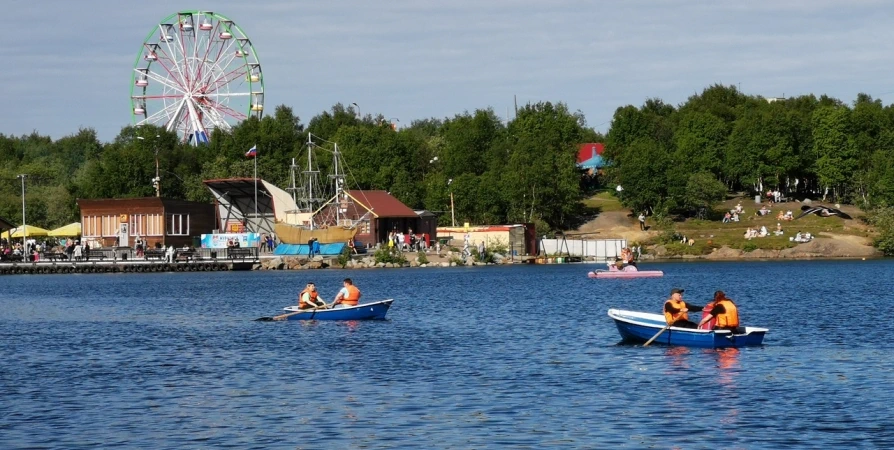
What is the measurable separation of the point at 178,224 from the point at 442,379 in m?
89.0

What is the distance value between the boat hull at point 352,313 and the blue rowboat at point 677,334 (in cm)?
1358

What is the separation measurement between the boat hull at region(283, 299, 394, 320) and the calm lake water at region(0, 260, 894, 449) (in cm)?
49

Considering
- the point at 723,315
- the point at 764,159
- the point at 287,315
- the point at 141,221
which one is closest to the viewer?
the point at 723,315

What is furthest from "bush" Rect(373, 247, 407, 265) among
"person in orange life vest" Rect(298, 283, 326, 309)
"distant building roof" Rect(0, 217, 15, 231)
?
"person in orange life vest" Rect(298, 283, 326, 309)

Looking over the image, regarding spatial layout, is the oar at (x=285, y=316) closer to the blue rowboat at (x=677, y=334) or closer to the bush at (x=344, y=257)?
the blue rowboat at (x=677, y=334)

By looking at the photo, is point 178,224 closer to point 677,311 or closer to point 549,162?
point 549,162

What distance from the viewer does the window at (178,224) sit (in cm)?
11807

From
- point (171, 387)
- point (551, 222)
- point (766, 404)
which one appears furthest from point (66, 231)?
point (766, 404)

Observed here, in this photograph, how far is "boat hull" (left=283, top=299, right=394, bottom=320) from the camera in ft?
171

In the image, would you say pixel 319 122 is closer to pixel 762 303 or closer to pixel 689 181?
pixel 689 181

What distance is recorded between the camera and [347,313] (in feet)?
172

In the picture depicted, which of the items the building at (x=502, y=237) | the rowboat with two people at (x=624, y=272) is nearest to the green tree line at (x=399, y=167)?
the building at (x=502, y=237)

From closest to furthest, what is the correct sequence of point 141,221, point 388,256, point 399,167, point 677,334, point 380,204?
point 677,334 → point 388,256 → point 141,221 → point 380,204 → point 399,167

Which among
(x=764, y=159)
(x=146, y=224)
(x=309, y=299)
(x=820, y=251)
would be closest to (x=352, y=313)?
(x=309, y=299)
